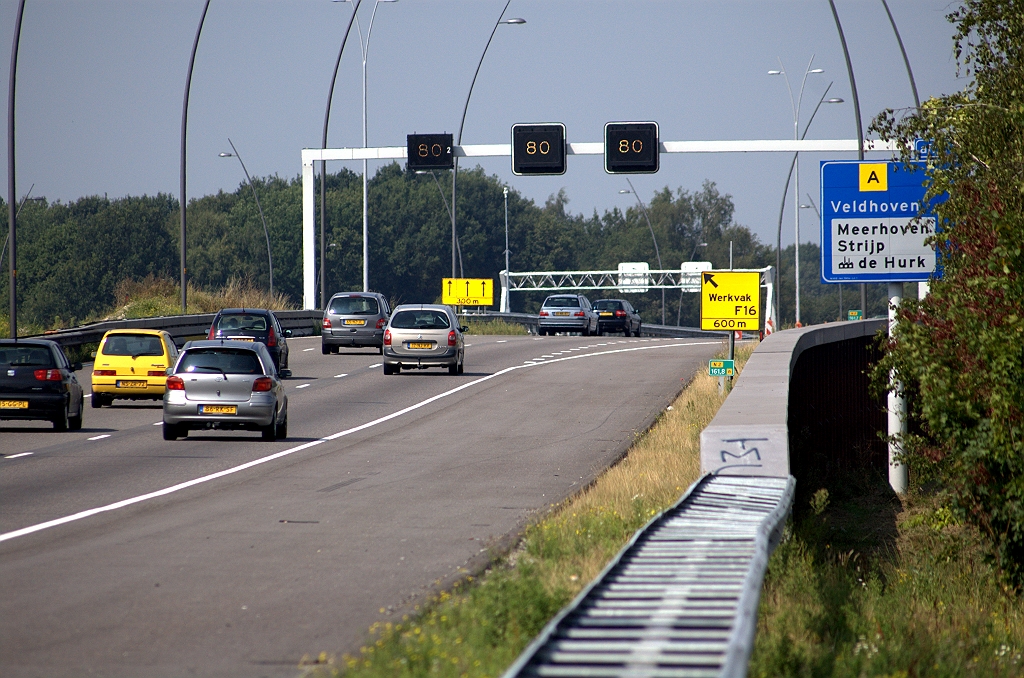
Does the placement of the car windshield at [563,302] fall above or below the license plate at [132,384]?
above

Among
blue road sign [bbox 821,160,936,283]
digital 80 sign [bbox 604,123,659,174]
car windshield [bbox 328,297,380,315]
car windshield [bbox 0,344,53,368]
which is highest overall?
digital 80 sign [bbox 604,123,659,174]

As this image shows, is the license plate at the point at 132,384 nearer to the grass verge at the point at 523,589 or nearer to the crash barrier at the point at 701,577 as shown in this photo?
the grass verge at the point at 523,589

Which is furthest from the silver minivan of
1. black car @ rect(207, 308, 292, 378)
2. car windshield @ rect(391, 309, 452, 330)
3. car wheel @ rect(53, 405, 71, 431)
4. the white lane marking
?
car wheel @ rect(53, 405, 71, 431)

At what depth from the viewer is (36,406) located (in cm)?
2119

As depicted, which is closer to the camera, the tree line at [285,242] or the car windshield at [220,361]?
the car windshield at [220,361]

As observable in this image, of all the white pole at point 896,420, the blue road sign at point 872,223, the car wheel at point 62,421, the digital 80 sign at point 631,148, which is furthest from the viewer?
the digital 80 sign at point 631,148

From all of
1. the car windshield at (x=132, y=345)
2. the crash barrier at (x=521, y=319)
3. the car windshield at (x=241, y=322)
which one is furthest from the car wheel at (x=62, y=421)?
the crash barrier at (x=521, y=319)

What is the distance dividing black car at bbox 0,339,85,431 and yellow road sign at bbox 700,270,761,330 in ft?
33.5

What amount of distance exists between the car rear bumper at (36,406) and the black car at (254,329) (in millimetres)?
11345

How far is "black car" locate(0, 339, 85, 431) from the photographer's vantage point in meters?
21.1

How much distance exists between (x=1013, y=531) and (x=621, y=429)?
9625mm

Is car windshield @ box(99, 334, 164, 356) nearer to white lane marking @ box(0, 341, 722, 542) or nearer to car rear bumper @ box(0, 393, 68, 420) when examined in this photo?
car rear bumper @ box(0, 393, 68, 420)

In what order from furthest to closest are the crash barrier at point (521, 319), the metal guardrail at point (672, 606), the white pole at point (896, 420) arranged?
the crash barrier at point (521, 319)
the white pole at point (896, 420)
the metal guardrail at point (672, 606)

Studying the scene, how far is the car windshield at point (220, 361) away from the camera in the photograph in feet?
65.6
